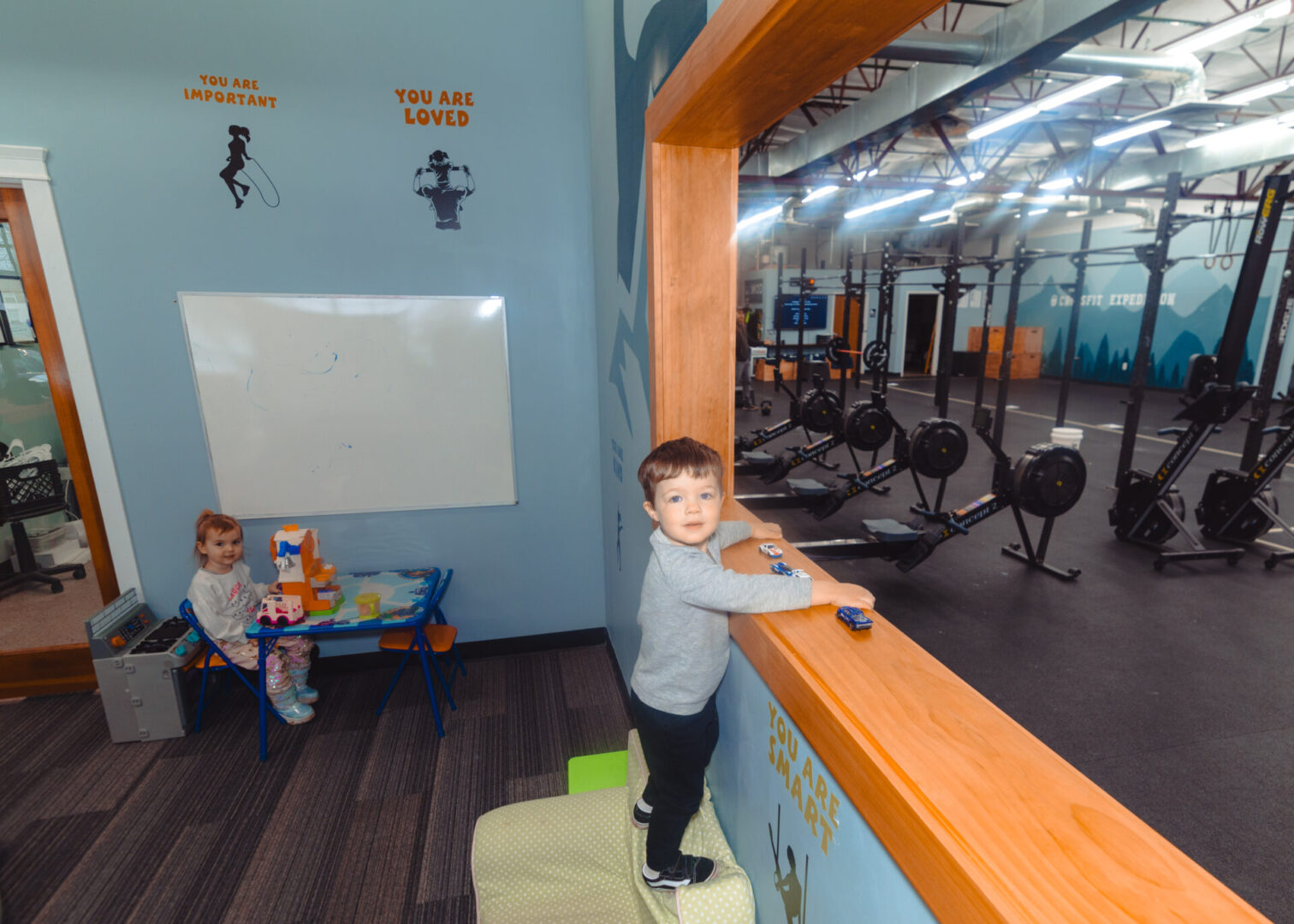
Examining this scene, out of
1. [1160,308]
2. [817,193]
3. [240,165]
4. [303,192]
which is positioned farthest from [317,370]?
[1160,308]

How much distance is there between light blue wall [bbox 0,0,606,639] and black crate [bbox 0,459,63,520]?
154cm

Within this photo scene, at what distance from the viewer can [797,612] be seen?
120 cm

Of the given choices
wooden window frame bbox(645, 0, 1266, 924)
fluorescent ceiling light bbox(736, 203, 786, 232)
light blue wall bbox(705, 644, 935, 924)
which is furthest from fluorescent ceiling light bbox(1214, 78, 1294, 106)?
light blue wall bbox(705, 644, 935, 924)

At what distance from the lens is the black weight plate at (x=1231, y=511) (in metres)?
4.20

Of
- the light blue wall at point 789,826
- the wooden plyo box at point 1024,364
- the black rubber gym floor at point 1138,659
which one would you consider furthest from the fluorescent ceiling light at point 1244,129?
the light blue wall at point 789,826

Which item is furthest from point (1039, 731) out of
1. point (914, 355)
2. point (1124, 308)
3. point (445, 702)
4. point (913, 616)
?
point (914, 355)

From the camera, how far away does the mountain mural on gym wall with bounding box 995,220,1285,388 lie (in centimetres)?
984

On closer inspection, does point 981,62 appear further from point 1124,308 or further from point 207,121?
point 1124,308

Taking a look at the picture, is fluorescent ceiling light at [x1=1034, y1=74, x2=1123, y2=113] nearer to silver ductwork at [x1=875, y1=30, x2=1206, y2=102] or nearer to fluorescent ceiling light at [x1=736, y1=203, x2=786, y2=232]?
silver ductwork at [x1=875, y1=30, x2=1206, y2=102]

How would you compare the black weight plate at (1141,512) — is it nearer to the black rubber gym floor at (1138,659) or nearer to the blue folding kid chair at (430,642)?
the black rubber gym floor at (1138,659)

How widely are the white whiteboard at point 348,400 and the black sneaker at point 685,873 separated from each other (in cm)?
192

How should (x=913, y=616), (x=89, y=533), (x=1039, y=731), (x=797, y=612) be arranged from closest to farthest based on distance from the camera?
(x=797, y=612) < (x=1039, y=731) < (x=89, y=533) < (x=913, y=616)

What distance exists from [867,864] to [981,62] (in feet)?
17.0

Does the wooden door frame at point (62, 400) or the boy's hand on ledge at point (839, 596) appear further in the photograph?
the wooden door frame at point (62, 400)
